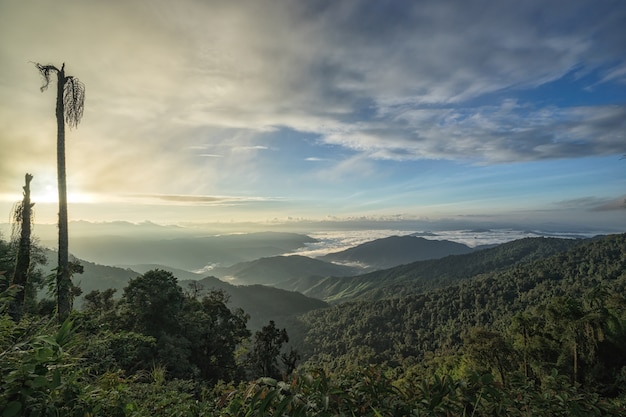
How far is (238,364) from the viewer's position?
39.3 meters

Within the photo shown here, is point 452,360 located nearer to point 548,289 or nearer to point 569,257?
point 548,289

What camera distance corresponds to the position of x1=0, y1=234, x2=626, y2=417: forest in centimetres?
209

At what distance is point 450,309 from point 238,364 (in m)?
153

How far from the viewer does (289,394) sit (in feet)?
6.33

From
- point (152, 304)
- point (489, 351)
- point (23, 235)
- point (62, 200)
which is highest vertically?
point (62, 200)

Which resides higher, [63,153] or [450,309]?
[63,153]

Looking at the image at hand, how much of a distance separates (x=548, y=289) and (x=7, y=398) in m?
198

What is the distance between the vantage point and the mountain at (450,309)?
140 meters

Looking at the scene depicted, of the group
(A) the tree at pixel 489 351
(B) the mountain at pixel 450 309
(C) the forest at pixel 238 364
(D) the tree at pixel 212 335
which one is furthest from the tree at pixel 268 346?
(B) the mountain at pixel 450 309

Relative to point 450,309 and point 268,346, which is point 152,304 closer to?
point 268,346

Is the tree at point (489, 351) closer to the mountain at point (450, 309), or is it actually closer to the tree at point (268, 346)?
the tree at point (268, 346)

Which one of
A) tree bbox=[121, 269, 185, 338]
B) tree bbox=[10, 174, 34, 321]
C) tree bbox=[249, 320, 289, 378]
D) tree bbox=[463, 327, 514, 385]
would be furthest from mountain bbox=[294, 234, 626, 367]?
tree bbox=[10, 174, 34, 321]

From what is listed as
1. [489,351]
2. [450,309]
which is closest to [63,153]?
[489,351]

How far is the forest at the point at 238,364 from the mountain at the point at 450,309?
63.1 ft
